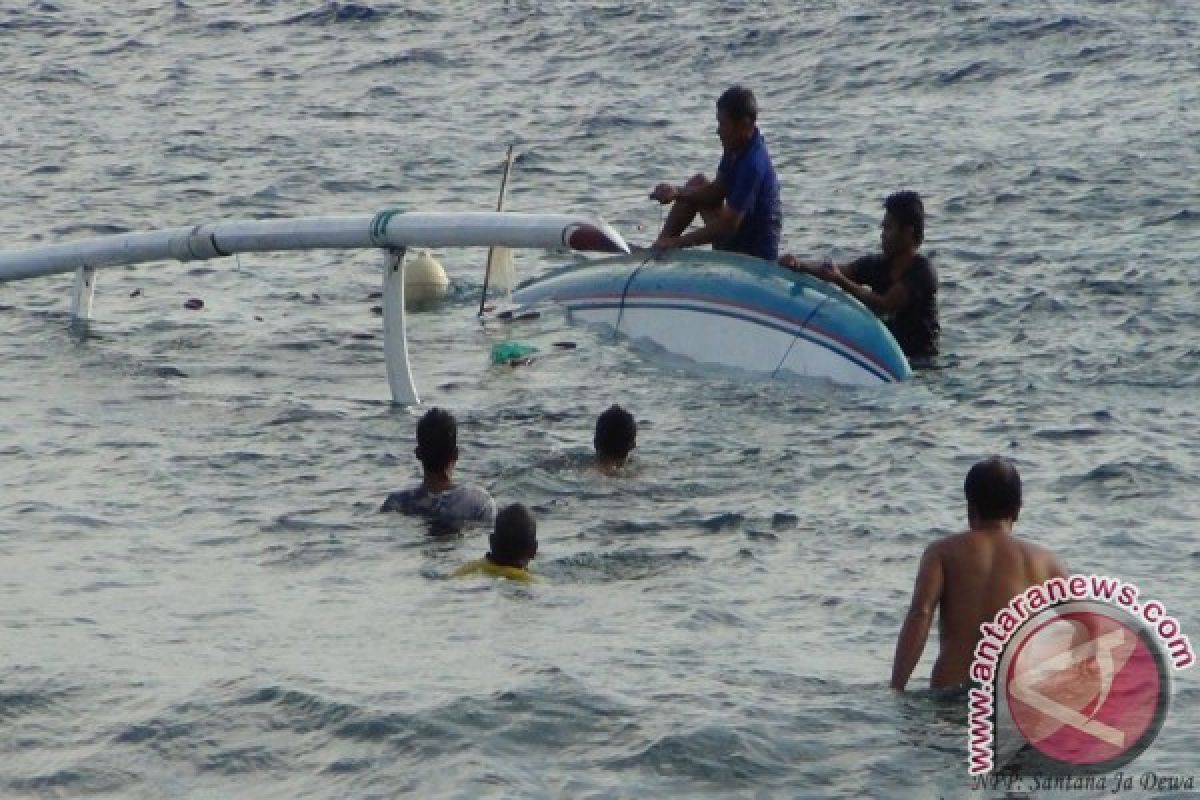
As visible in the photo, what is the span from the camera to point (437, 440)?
12.1 meters

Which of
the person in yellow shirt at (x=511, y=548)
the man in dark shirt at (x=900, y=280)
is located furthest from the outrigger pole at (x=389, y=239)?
the person in yellow shirt at (x=511, y=548)

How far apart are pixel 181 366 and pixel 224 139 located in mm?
9785

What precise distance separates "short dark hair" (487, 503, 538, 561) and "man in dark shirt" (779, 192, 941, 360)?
16.0 feet

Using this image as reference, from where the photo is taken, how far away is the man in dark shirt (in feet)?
49.4

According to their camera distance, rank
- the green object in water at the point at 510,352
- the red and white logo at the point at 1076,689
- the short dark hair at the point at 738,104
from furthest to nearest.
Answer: the green object in water at the point at 510,352, the short dark hair at the point at 738,104, the red and white logo at the point at 1076,689

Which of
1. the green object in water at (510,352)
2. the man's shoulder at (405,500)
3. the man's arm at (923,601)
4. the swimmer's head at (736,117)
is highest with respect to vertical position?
the swimmer's head at (736,117)

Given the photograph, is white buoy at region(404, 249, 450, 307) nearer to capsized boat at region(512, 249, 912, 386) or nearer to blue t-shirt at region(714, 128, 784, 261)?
capsized boat at region(512, 249, 912, 386)

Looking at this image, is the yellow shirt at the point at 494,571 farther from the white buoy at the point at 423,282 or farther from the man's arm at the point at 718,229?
the white buoy at the point at 423,282

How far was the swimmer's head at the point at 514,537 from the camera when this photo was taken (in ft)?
36.0

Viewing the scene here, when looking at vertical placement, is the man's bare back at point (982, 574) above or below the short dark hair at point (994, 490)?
below

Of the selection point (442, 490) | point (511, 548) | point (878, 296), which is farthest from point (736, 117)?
point (511, 548)

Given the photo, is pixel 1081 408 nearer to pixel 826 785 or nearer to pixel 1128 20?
pixel 826 785

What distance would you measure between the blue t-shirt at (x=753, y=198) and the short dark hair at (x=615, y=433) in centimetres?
281

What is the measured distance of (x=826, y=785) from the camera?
873cm
